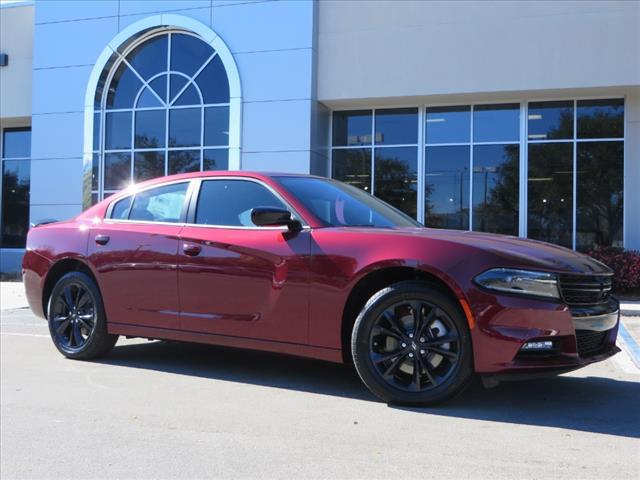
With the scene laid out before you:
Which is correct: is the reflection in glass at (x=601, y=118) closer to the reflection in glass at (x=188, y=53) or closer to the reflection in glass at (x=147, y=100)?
the reflection in glass at (x=188, y=53)

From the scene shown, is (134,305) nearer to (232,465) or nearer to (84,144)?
(232,465)

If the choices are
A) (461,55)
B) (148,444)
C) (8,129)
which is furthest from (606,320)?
(8,129)

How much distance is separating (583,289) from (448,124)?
12.2m

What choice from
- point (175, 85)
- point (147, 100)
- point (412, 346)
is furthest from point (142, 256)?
point (147, 100)

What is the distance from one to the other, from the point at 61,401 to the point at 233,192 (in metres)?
2.06

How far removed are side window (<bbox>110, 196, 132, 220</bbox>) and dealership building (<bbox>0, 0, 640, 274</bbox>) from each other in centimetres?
961

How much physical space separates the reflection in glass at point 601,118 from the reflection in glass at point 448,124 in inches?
104

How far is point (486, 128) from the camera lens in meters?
15.5

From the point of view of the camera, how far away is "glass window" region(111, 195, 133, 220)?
5781 millimetres

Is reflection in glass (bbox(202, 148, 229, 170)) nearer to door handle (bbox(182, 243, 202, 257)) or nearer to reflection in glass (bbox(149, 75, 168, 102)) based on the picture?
reflection in glass (bbox(149, 75, 168, 102))

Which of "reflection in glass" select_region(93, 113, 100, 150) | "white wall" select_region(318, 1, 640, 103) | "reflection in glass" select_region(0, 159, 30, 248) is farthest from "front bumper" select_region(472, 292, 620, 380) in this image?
"reflection in glass" select_region(0, 159, 30, 248)

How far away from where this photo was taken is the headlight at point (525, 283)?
3.92m

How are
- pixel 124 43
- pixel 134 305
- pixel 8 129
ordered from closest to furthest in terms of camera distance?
pixel 134 305, pixel 124 43, pixel 8 129

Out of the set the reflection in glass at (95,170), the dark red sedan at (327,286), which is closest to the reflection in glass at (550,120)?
the dark red sedan at (327,286)
